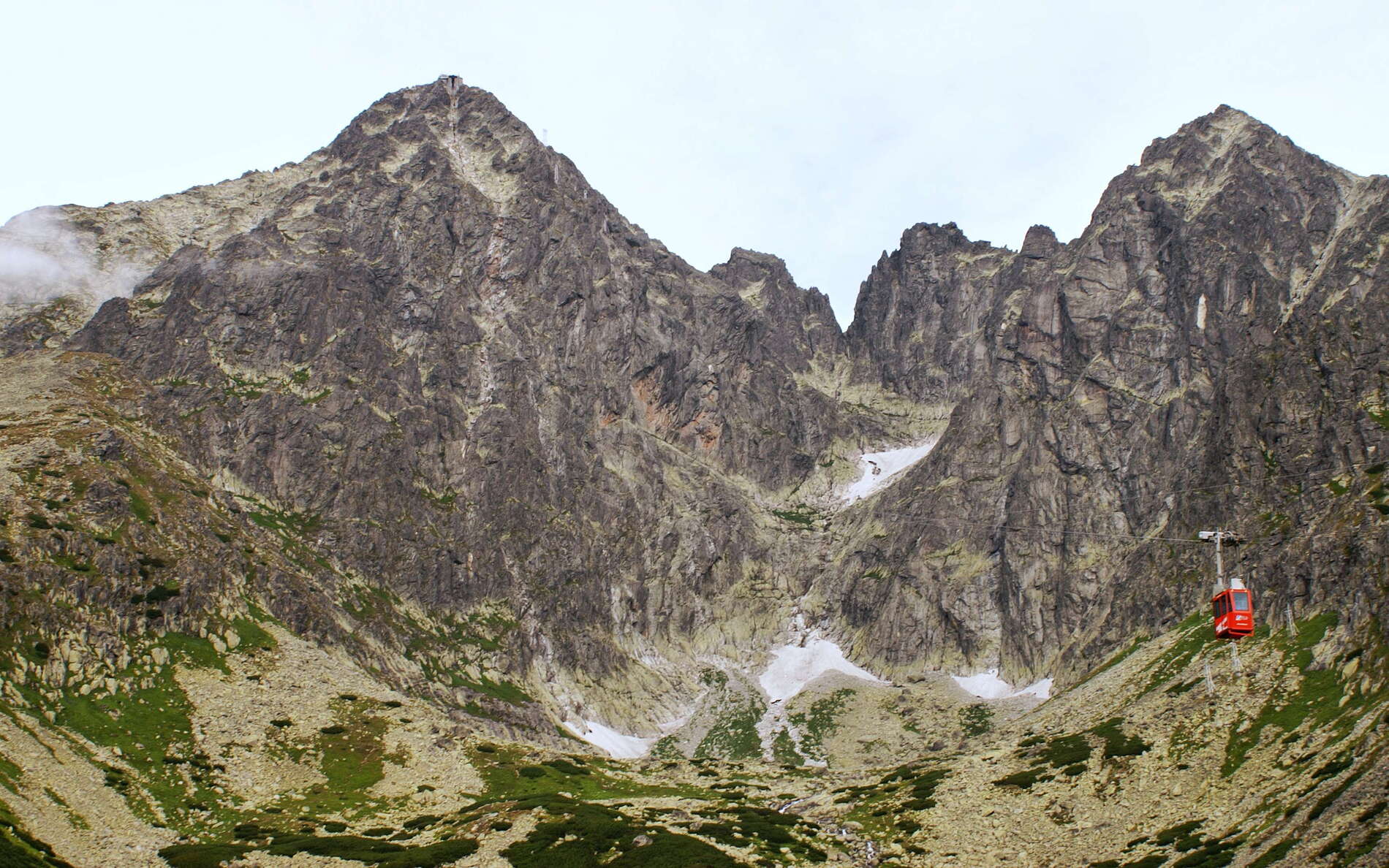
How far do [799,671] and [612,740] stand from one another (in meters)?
52.4

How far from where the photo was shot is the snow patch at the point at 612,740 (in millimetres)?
148375

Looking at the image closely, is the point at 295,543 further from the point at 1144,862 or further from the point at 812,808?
the point at 1144,862

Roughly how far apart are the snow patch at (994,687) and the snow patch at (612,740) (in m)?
60.3

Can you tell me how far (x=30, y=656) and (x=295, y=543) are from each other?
68263 millimetres

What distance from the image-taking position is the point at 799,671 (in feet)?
632

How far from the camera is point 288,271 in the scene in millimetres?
193500

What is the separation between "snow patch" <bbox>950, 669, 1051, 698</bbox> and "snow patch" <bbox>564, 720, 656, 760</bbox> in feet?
198

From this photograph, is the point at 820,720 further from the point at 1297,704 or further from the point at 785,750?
the point at 1297,704

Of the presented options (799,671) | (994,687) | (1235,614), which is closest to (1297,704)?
(1235,614)

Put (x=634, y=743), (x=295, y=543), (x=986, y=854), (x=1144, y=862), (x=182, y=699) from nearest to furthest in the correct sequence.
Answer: (x=1144, y=862)
(x=986, y=854)
(x=182, y=699)
(x=295, y=543)
(x=634, y=743)

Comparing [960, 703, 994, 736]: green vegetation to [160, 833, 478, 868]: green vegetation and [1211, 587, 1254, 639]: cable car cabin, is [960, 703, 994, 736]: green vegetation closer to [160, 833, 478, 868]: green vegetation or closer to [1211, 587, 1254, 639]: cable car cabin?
[1211, 587, 1254, 639]: cable car cabin

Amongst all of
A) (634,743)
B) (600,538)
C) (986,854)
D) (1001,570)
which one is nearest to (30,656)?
(986,854)

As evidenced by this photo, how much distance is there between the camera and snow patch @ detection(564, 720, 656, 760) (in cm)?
14838

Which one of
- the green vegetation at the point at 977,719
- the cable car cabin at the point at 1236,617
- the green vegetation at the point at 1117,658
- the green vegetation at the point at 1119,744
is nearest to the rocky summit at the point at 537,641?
the green vegetation at the point at 1119,744
